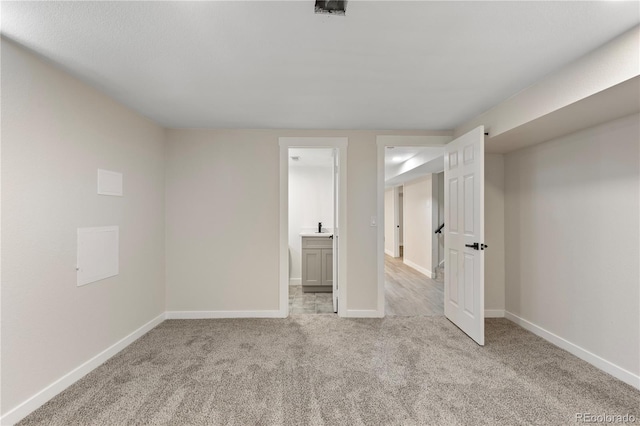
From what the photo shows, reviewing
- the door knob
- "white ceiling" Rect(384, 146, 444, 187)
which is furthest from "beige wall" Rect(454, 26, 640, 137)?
"white ceiling" Rect(384, 146, 444, 187)

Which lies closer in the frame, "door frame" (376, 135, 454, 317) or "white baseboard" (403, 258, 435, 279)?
"door frame" (376, 135, 454, 317)

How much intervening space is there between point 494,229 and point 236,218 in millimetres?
3288

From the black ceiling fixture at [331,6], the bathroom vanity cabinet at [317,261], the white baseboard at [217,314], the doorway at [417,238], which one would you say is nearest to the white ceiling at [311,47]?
the black ceiling fixture at [331,6]

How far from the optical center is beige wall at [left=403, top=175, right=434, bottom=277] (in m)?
6.20

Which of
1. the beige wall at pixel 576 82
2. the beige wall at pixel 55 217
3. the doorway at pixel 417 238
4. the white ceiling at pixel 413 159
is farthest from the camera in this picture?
the white ceiling at pixel 413 159

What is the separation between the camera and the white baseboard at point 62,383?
173 centimetres

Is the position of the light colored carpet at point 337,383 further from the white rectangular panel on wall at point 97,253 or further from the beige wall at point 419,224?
the beige wall at point 419,224

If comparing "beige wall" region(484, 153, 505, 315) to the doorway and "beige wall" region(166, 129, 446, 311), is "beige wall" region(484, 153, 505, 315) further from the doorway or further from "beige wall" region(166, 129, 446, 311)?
"beige wall" region(166, 129, 446, 311)

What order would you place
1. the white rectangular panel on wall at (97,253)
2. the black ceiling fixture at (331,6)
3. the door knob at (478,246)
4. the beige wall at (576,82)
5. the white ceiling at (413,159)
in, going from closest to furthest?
the black ceiling fixture at (331,6), the beige wall at (576,82), the white rectangular panel on wall at (97,253), the door knob at (478,246), the white ceiling at (413,159)

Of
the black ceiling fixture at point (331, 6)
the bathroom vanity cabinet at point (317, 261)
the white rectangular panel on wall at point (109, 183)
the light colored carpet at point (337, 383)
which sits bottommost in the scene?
the light colored carpet at point (337, 383)

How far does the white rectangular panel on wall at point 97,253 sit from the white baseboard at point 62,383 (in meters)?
0.67

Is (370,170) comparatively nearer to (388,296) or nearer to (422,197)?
(388,296)

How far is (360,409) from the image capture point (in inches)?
73.1

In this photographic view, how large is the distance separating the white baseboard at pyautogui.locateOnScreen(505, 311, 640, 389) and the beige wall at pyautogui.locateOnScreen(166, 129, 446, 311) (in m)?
1.70
